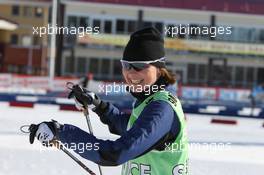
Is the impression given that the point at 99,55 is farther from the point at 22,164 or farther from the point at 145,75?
the point at 145,75

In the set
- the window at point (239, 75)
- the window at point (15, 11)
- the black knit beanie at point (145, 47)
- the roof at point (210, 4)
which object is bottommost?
the window at point (239, 75)

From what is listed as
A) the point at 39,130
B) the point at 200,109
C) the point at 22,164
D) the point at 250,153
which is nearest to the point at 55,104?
the point at 200,109

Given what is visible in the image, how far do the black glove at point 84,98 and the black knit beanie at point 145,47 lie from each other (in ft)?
2.14

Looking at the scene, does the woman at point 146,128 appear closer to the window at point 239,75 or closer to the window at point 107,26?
the window at point 107,26

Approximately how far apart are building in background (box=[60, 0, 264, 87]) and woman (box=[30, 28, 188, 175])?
31.2 m

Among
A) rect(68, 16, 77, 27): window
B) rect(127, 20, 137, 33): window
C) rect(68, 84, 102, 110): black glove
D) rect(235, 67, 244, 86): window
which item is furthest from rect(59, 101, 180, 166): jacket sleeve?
rect(235, 67, 244, 86): window

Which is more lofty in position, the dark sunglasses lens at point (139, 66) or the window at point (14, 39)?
the dark sunglasses lens at point (139, 66)

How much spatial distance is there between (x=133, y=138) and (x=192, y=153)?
244 inches

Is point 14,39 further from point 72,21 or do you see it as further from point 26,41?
point 72,21

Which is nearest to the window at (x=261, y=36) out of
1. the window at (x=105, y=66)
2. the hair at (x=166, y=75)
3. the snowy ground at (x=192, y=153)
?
the window at (x=105, y=66)

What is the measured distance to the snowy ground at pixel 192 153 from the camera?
6.41 m

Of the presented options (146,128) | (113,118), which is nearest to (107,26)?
(113,118)

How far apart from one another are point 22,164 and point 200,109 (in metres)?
11.5

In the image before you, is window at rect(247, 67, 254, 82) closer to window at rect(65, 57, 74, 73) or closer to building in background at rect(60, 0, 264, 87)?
building in background at rect(60, 0, 264, 87)
